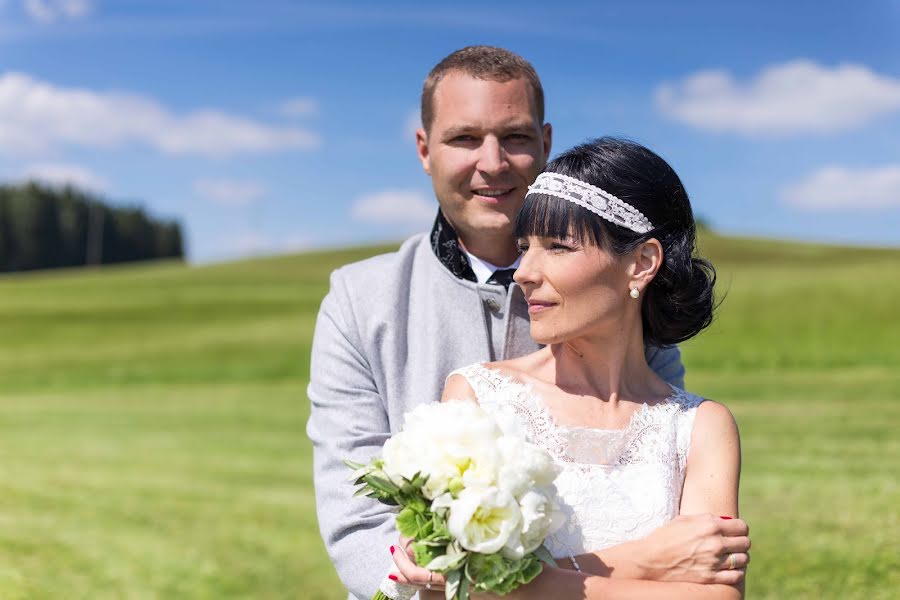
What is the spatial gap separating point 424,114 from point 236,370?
75.5 ft

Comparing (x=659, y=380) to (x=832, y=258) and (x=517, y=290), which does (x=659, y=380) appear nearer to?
(x=517, y=290)

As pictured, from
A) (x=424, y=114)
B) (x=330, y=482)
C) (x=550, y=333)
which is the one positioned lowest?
(x=330, y=482)

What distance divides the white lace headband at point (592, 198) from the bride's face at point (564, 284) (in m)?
0.14

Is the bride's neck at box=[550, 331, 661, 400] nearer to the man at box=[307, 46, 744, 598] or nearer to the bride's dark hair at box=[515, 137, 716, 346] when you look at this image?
the bride's dark hair at box=[515, 137, 716, 346]

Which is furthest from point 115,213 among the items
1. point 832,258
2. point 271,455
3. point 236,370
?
point 271,455

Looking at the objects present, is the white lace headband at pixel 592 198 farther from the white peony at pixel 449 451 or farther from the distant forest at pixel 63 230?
the distant forest at pixel 63 230

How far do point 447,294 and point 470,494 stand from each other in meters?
1.96

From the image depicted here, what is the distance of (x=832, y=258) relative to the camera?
195 feet

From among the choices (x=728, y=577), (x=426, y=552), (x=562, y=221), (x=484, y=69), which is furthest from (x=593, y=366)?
(x=484, y=69)

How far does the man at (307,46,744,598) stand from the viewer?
4590 millimetres

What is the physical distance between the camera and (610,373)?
4.10 meters

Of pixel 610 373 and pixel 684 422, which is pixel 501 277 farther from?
pixel 684 422

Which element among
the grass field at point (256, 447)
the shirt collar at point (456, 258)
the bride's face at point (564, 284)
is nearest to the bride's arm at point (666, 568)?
the bride's face at point (564, 284)

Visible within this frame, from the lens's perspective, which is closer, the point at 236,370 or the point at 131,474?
the point at 131,474
